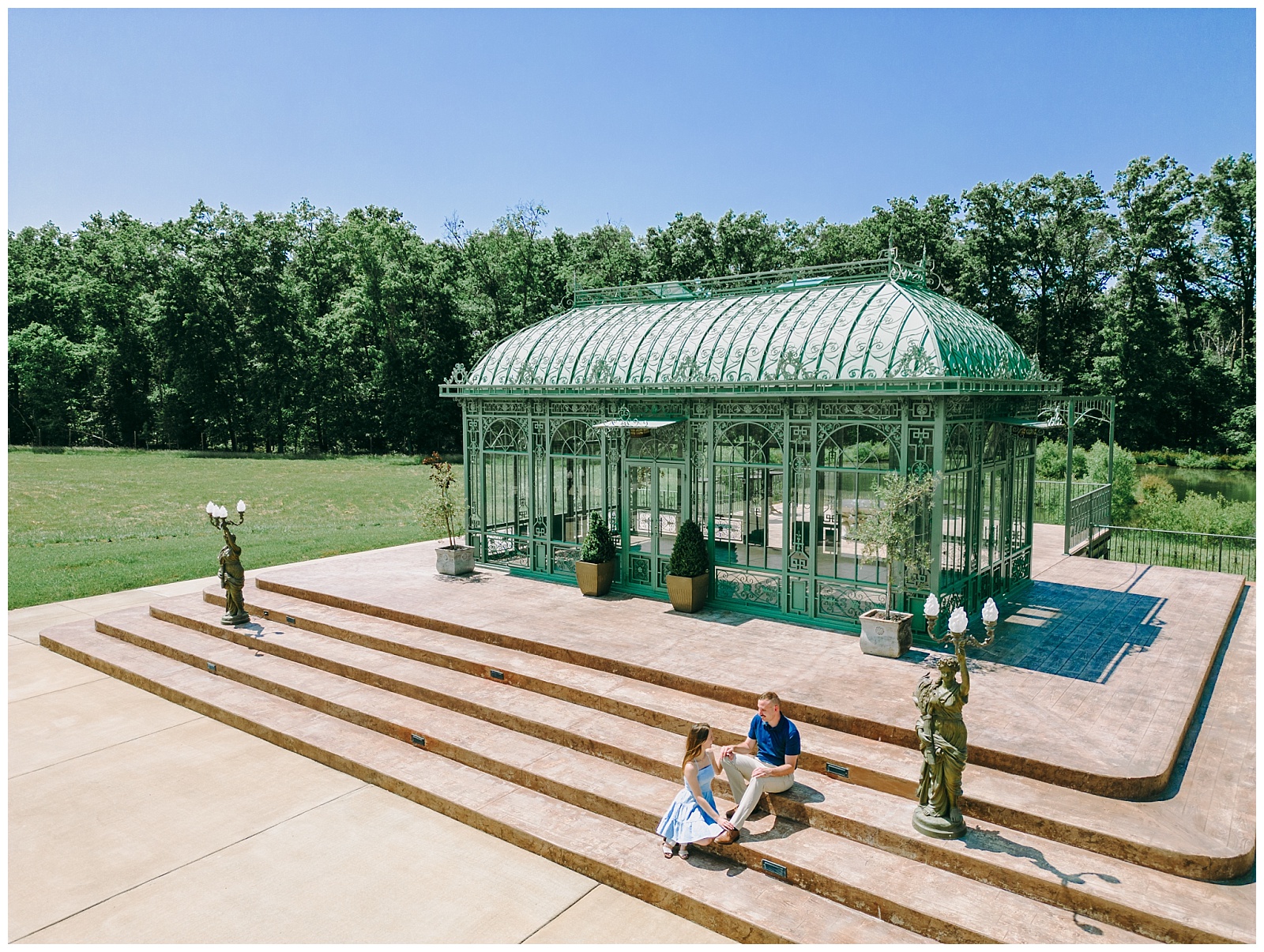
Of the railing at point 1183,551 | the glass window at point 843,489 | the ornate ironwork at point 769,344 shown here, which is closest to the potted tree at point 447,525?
the ornate ironwork at point 769,344

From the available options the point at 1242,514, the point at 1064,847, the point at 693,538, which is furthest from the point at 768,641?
the point at 1242,514

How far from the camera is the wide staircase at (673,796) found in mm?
6055

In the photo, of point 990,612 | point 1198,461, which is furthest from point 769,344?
point 1198,461

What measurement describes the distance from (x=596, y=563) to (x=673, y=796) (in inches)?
249

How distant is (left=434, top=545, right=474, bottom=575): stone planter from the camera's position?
1548 cm

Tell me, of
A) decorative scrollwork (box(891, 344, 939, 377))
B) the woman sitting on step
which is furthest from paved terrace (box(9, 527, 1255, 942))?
decorative scrollwork (box(891, 344, 939, 377))

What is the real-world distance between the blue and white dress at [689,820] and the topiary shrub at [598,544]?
22.9 feet

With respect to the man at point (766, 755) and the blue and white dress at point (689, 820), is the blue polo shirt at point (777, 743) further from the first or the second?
the blue and white dress at point (689, 820)

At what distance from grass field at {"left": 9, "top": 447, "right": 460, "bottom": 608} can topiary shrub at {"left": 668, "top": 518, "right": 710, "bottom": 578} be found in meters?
5.76

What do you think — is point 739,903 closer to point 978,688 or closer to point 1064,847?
point 1064,847

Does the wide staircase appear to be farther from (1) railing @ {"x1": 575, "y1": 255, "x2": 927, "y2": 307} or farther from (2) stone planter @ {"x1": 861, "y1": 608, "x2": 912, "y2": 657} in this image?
(1) railing @ {"x1": 575, "y1": 255, "x2": 927, "y2": 307}

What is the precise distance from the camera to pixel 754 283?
15.3 m

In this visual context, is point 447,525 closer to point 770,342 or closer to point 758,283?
point 770,342

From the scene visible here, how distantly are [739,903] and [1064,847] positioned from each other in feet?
9.05
